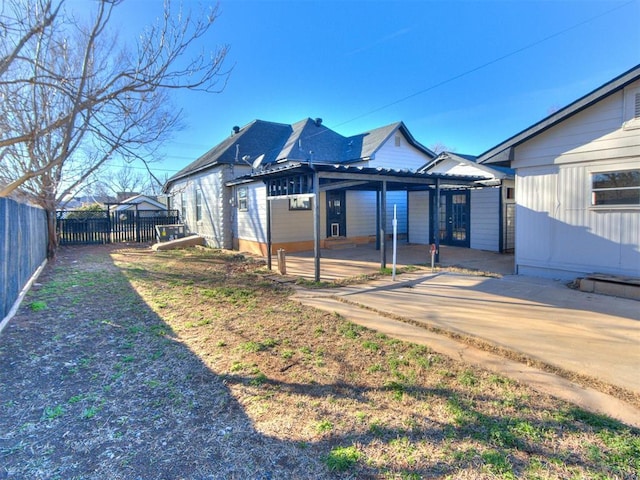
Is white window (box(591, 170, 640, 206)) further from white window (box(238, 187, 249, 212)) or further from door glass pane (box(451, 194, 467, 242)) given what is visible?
white window (box(238, 187, 249, 212))

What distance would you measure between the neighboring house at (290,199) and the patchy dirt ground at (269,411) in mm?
8492

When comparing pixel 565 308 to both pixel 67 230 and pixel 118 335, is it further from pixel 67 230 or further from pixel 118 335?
pixel 67 230

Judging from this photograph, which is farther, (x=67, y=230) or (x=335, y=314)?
(x=67, y=230)

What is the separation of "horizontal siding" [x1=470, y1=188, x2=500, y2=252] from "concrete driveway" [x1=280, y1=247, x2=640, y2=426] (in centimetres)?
486

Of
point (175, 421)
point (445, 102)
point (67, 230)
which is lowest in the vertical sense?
point (175, 421)

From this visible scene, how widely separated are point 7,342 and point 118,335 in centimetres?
129

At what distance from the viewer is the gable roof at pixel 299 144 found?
15457 millimetres

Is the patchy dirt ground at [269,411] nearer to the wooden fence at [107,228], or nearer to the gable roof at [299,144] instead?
the gable roof at [299,144]

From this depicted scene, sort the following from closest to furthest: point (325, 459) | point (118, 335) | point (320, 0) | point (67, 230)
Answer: point (325, 459)
point (118, 335)
point (320, 0)
point (67, 230)

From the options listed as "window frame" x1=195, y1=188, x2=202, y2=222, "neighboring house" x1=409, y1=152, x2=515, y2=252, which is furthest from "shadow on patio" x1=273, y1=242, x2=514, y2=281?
"window frame" x1=195, y1=188, x2=202, y2=222

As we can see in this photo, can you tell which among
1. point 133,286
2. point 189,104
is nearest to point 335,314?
point 133,286

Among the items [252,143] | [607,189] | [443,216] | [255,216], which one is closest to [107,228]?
[252,143]

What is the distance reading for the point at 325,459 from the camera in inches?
92.4

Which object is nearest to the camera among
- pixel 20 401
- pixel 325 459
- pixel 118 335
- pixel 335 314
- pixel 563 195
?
pixel 325 459
